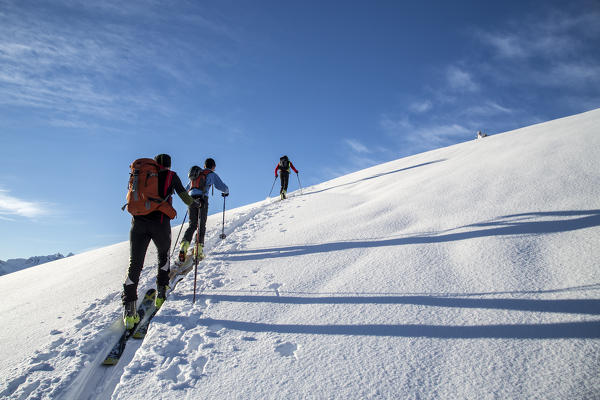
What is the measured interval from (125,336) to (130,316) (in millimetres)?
243

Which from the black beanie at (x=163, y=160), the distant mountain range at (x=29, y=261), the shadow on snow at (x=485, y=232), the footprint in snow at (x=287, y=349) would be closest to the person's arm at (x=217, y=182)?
the shadow on snow at (x=485, y=232)

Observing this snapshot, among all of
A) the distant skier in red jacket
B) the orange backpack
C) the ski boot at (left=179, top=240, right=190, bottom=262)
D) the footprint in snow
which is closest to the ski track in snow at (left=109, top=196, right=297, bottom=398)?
the footprint in snow

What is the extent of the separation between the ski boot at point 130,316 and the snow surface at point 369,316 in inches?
8.0

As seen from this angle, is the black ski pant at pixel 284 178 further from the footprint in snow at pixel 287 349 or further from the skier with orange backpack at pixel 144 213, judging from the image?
the footprint in snow at pixel 287 349

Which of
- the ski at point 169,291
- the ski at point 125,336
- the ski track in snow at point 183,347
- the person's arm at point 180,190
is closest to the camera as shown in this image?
the ski track in snow at point 183,347

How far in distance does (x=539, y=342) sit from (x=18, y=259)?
5573 inches

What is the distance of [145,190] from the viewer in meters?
3.83

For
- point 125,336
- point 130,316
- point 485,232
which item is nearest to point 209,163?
point 130,316

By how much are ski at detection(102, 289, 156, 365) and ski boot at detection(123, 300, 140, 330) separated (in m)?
0.05

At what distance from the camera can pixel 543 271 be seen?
3451 mm

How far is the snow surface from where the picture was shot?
2365mm

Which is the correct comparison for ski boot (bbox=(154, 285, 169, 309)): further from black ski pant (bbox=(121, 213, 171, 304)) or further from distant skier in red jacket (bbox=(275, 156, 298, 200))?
distant skier in red jacket (bbox=(275, 156, 298, 200))

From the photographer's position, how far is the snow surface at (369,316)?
7.76 ft

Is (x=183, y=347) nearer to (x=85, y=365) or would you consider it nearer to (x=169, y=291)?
(x=85, y=365)
